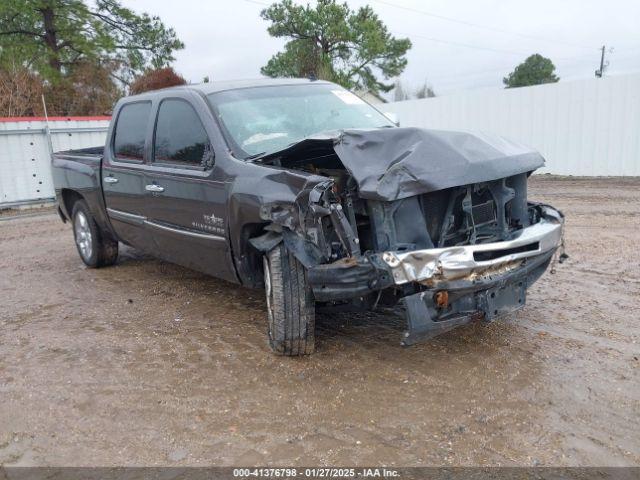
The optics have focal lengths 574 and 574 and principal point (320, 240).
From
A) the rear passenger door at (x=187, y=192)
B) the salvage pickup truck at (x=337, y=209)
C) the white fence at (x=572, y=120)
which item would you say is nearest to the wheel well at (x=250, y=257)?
the salvage pickup truck at (x=337, y=209)

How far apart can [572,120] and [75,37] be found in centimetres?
1809

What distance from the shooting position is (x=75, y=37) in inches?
865

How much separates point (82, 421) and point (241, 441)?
3.19ft

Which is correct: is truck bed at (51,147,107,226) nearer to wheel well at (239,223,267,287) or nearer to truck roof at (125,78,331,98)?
truck roof at (125,78,331,98)

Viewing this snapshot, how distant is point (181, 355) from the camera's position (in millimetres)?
4051

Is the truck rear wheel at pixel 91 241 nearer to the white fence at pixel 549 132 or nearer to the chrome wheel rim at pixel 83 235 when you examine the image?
the chrome wheel rim at pixel 83 235

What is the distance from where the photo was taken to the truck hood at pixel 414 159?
3.20 meters

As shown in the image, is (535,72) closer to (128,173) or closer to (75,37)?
(75,37)

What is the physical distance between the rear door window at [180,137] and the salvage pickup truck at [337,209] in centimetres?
2

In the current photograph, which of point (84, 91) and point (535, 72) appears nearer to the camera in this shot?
point (84, 91)

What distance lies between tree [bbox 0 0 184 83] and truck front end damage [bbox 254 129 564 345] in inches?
817

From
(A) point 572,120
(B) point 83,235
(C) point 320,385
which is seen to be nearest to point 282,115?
(C) point 320,385

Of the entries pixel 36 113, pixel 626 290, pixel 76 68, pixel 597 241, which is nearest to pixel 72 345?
pixel 626 290

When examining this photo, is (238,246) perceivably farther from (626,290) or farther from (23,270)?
(23,270)
